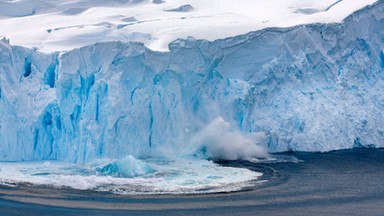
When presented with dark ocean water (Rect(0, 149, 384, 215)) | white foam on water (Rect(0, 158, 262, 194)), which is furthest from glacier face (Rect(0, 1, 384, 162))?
dark ocean water (Rect(0, 149, 384, 215))

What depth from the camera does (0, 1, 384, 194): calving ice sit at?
15195 mm

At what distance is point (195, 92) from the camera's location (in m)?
16.3

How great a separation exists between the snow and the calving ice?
0.28ft

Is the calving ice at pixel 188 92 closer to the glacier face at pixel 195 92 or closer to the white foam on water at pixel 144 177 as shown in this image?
the glacier face at pixel 195 92

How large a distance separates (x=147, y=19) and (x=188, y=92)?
10.2ft

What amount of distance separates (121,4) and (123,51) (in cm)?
516

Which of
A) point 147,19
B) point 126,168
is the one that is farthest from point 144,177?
point 147,19

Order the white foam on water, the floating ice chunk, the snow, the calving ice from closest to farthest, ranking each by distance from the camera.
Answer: the white foam on water, the floating ice chunk, the calving ice, the snow

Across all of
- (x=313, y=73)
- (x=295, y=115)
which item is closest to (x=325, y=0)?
(x=313, y=73)

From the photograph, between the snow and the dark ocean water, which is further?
the snow

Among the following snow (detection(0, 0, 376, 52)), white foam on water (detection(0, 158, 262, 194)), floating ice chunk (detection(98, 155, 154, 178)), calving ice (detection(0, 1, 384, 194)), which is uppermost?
snow (detection(0, 0, 376, 52))

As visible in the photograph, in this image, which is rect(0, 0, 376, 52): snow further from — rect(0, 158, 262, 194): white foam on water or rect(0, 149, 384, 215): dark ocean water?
rect(0, 149, 384, 215): dark ocean water

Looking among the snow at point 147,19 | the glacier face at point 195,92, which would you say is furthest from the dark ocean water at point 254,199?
the snow at point 147,19

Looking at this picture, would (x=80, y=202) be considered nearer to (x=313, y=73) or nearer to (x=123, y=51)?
(x=123, y=51)
